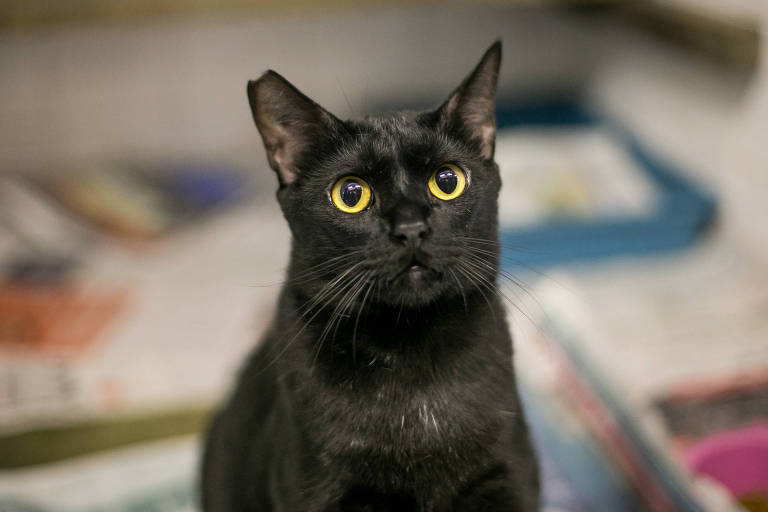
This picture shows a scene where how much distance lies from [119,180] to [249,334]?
71 centimetres

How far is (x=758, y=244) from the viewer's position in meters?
1.51

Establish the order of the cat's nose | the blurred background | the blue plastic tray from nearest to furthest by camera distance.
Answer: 1. the cat's nose
2. the blurred background
3. the blue plastic tray

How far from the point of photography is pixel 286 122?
68 cm

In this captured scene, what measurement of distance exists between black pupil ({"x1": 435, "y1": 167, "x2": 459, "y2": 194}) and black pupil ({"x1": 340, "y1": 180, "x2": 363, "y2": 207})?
71 millimetres

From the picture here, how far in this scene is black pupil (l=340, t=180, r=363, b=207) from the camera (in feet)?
2.12

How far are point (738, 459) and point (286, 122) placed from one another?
0.72 m

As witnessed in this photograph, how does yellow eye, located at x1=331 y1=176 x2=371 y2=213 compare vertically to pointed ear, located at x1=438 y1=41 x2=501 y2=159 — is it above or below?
below

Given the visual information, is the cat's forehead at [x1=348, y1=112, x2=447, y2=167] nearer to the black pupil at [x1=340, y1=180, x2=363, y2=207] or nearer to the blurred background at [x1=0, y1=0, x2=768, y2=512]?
the black pupil at [x1=340, y1=180, x2=363, y2=207]

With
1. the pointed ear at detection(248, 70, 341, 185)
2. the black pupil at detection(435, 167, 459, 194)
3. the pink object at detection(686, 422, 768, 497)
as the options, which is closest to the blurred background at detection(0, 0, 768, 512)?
the pink object at detection(686, 422, 768, 497)

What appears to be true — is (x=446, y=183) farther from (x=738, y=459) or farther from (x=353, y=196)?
(x=738, y=459)

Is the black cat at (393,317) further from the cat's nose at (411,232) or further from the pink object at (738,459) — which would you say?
the pink object at (738,459)

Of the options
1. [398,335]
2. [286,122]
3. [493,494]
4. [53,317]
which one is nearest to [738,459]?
[493,494]

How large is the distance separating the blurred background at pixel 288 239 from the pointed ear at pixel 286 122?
23cm

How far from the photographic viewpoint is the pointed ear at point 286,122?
0.65m
